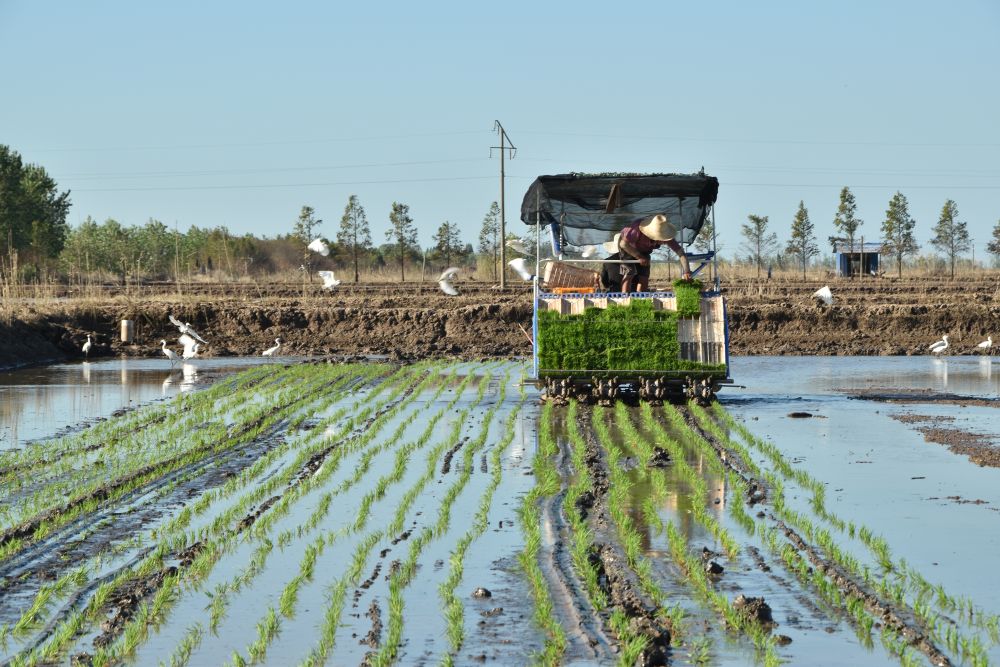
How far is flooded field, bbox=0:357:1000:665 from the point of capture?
6105mm

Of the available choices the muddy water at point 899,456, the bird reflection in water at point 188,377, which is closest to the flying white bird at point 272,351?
the bird reflection in water at point 188,377

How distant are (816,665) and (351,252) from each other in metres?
56.9

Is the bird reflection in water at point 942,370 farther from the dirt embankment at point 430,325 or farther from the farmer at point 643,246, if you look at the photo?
the farmer at point 643,246

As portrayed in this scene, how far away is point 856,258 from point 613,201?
4755cm

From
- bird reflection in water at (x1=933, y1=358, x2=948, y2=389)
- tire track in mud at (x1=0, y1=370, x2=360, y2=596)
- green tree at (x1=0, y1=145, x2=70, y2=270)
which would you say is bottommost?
tire track in mud at (x1=0, y1=370, x2=360, y2=596)

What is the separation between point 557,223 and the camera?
680 inches

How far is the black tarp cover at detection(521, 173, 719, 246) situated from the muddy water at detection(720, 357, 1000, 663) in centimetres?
272

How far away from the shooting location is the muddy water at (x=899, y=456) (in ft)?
26.1

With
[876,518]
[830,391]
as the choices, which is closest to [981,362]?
[830,391]

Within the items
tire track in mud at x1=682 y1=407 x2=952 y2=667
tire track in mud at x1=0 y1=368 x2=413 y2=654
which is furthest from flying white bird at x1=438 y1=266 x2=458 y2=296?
tire track in mud at x1=682 y1=407 x2=952 y2=667

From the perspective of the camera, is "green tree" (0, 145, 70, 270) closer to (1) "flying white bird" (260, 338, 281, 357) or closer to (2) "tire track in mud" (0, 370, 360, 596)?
(1) "flying white bird" (260, 338, 281, 357)

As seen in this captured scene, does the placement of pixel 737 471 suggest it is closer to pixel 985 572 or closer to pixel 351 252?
pixel 985 572

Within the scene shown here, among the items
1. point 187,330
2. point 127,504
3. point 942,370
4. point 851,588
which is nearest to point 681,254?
point 127,504

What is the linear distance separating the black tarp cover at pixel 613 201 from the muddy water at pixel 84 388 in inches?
236
